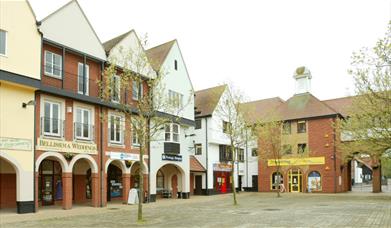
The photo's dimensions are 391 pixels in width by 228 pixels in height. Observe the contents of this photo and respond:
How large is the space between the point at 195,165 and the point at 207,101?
677cm

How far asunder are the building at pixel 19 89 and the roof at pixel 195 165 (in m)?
16.5

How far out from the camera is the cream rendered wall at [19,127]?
18.3 m

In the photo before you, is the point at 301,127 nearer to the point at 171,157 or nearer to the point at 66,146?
the point at 171,157

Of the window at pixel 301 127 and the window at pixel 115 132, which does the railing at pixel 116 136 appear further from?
the window at pixel 301 127

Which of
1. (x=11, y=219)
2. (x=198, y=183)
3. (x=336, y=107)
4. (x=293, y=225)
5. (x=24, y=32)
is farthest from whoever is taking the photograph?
(x=336, y=107)

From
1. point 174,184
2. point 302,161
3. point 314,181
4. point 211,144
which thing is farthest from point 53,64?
point 314,181

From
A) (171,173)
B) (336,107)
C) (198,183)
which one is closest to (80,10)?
(171,173)

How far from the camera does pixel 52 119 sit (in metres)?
21.0

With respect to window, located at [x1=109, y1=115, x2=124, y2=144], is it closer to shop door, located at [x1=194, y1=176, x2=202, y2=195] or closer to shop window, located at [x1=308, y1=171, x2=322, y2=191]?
shop door, located at [x1=194, y1=176, x2=202, y2=195]

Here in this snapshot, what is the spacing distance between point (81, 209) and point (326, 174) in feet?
81.3

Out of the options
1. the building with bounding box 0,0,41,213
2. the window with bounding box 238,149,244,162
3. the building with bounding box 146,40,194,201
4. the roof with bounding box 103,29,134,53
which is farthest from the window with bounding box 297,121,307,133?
the building with bounding box 0,0,41,213

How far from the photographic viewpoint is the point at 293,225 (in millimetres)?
14773

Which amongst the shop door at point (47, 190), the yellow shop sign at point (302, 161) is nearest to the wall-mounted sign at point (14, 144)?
the shop door at point (47, 190)

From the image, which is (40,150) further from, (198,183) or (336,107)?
(336,107)
